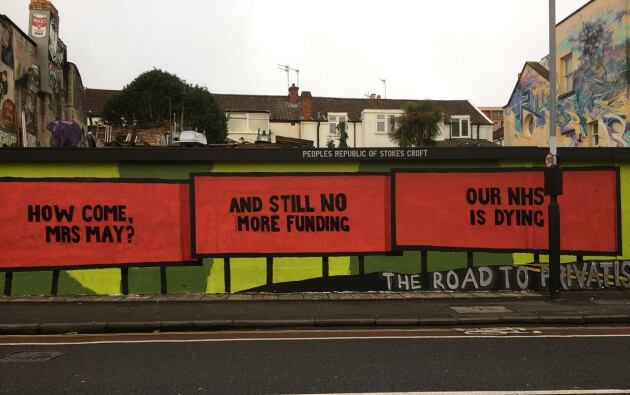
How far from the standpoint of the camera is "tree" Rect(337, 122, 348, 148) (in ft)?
154

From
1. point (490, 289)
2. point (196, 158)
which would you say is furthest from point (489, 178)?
point (196, 158)

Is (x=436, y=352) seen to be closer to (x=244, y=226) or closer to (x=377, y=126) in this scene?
(x=244, y=226)

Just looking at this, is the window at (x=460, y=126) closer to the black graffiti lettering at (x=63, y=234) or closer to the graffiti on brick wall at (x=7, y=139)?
the graffiti on brick wall at (x=7, y=139)

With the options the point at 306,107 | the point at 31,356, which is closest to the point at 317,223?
the point at 31,356

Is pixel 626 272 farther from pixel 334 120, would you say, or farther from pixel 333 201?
pixel 334 120

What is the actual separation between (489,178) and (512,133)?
23.5m

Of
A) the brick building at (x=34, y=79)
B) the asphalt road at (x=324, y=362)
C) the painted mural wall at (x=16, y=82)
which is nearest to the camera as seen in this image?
the asphalt road at (x=324, y=362)

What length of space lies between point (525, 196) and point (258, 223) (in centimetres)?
574

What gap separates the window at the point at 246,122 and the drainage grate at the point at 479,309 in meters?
42.3

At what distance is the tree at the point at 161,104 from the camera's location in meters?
43.4

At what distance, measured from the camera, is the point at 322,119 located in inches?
2048

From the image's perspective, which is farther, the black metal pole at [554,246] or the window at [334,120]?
the window at [334,120]

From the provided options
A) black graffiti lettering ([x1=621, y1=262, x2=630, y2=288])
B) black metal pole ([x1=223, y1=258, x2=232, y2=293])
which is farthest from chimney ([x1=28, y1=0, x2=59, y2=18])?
black graffiti lettering ([x1=621, y1=262, x2=630, y2=288])

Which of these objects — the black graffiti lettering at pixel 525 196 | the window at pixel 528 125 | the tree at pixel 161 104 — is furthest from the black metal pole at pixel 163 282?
the tree at pixel 161 104
